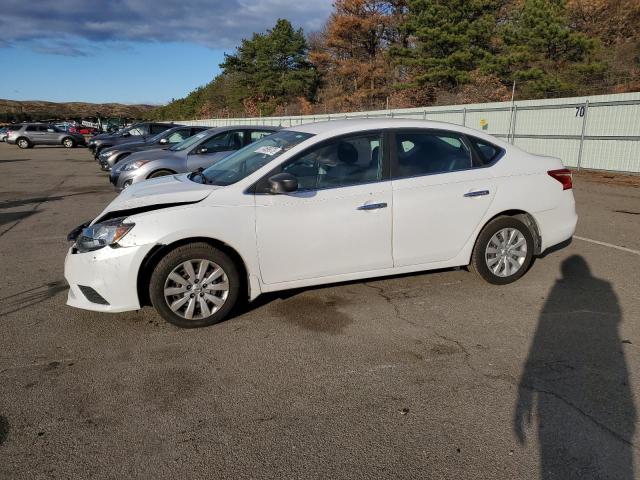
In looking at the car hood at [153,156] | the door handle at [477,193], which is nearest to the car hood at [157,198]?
the door handle at [477,193]

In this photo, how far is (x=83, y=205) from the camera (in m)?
10.9

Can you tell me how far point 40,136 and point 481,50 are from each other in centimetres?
2998

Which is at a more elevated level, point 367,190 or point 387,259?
point 367,190

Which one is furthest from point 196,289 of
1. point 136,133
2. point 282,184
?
point 136,133

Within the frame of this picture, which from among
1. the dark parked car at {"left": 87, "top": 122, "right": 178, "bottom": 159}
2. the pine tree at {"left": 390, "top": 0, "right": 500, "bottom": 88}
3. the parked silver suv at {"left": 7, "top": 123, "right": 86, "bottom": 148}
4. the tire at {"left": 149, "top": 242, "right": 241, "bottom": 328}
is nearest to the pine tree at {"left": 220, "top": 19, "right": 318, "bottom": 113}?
the pine tree at {"left": 390, "top": 0, "right": 500, "bottom": 88}

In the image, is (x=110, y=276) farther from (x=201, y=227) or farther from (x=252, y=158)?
(x=252, y=158)

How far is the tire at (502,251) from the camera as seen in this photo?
5098 mm

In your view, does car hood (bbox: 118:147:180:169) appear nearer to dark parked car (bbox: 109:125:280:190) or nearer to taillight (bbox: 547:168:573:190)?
dark parked car (bbox: 109:125:280:190)

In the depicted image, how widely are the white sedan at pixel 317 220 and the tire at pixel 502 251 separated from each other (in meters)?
0.01

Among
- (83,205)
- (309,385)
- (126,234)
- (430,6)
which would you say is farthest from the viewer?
(430,6)

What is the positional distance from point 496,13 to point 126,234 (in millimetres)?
34779

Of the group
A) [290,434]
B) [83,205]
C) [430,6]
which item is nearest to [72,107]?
[430,6]

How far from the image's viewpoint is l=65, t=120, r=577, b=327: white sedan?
4145 mm

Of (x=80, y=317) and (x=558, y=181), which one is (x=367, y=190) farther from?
(x=80, y=317)
